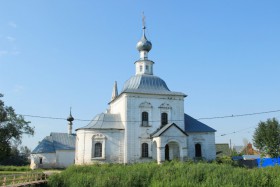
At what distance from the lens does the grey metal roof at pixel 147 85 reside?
31083 millimetres

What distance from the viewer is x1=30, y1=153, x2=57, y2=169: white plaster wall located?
41781 mm

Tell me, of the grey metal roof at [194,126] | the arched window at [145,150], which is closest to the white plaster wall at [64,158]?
the arched window at [145,150]

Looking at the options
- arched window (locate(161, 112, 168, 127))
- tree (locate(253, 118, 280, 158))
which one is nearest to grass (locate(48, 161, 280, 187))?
arched window (locate(161, 112, 168, 127))

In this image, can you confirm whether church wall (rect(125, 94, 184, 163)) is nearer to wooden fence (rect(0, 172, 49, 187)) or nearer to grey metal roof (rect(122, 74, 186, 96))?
grey metal roof (rect(122, 74, 186, 96))

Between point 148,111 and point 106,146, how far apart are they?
5.14 metres

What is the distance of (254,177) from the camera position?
1627 centimetres

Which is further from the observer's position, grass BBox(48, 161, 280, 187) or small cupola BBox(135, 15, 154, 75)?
small cupola BBox(135, 15, 154, 75)

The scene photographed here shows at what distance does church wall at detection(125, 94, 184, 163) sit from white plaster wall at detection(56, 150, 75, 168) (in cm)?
1738

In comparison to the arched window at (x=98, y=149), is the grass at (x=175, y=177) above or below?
below

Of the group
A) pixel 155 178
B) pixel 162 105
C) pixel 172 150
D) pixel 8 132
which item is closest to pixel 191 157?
pixel 172 150

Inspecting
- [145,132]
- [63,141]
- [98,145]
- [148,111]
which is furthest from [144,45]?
[63,141]

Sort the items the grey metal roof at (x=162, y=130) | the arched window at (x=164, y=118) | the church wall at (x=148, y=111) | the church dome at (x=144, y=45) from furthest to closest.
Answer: the church dome at (x=144, y=45) < the arched window at (x=164, y=118) < the church wall at (x=148, y=111) < the grey metal roof at (x=162, y=130)

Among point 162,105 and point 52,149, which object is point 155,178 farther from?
point 52,149

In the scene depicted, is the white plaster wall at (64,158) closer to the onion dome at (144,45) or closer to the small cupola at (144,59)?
the small cupola at (144,59)
